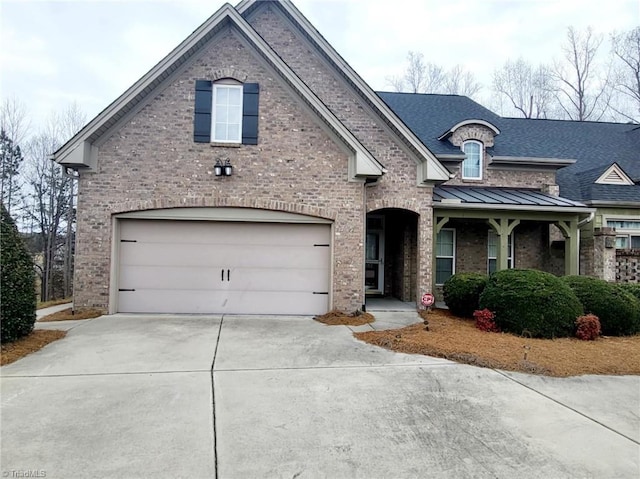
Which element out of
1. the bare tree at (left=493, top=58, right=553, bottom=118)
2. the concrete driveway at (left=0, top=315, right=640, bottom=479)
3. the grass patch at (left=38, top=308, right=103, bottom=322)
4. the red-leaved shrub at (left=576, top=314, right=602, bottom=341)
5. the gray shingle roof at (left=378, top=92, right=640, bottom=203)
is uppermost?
the bare tree at (left=493, top=58, right=553, bottom=118)

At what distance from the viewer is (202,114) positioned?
9094mm

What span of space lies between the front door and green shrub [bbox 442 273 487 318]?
10.1 ft

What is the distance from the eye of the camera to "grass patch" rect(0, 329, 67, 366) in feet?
18.5

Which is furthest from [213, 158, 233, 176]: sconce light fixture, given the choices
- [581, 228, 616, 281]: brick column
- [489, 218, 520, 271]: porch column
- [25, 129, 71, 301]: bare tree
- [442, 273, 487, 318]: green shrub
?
Answer: [25, 129, 71, 301]: bare tree

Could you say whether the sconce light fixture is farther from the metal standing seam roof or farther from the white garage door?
the metal standing seam roof

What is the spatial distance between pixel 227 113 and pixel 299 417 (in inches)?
293

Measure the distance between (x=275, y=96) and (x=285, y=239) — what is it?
11.2 feet

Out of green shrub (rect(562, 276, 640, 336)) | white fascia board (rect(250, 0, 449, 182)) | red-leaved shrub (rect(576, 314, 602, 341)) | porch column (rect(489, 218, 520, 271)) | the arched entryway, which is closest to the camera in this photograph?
red-leaved shrub (rect(576, 314, 602, 341))

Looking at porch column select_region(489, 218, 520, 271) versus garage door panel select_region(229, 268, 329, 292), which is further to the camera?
porch column select_region(489, 218, 520, 271)

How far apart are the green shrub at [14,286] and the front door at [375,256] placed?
873 cm

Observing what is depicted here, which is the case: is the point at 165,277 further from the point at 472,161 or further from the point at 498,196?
the point at 472,161

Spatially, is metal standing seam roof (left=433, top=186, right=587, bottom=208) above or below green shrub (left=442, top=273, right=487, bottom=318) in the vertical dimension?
above

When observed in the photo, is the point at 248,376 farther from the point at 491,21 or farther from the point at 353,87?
the point at 491,21

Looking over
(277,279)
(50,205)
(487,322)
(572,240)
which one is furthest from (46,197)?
(572,240)
